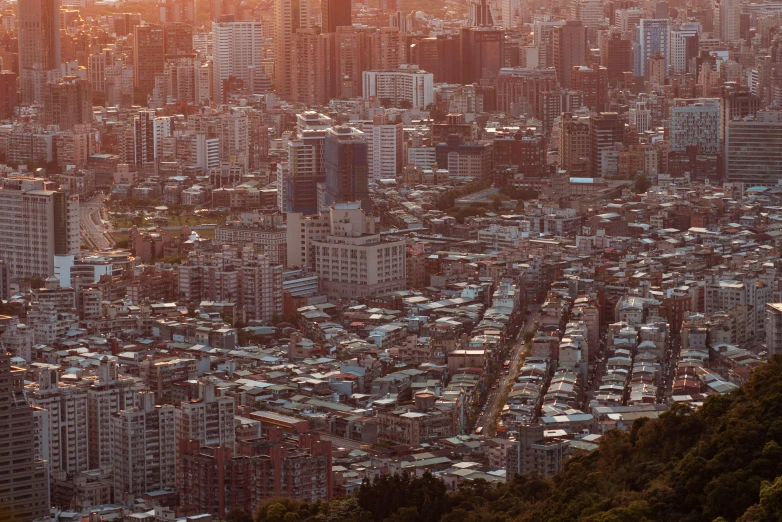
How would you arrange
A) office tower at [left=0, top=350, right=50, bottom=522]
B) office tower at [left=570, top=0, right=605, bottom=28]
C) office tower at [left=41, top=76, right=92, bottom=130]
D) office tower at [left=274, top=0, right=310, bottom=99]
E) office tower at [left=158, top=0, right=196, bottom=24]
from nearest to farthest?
office tower at [left=0, top=350, right=50, bottom=522], office tower at [left=41, top=76, right=92, bottom=130], office tower at [left=274, top=0, right=310, bottom=99], office tower at [left=570, top=0, right=605, bottom=28], office tower at [left=158, top=0, right=196, bottom=24]

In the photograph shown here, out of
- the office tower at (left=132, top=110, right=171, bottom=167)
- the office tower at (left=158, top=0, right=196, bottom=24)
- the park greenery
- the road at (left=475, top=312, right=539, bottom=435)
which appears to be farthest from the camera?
the office tower at (left=158, top=0, right=196, bottom=24)

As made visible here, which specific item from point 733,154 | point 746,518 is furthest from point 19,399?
point 733,154

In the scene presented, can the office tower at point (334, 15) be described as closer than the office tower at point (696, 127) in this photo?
No

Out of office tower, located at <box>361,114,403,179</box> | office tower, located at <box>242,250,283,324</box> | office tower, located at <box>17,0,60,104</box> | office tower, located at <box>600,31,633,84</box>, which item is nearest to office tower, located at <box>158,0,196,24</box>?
office tower, located at <box>17,0,60,104</box>

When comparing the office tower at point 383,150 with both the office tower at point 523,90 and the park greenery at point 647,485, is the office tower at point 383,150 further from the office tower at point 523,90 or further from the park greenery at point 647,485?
the park greenery at point 647,485

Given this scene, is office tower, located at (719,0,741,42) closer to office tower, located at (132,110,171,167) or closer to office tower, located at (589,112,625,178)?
office tower, located at (589,112,625,178)

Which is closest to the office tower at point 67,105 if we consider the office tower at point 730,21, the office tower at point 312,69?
the office tower at point 312,69

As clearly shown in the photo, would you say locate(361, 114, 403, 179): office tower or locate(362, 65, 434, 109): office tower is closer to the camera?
locate(361, 114, 403, 179): office tower
